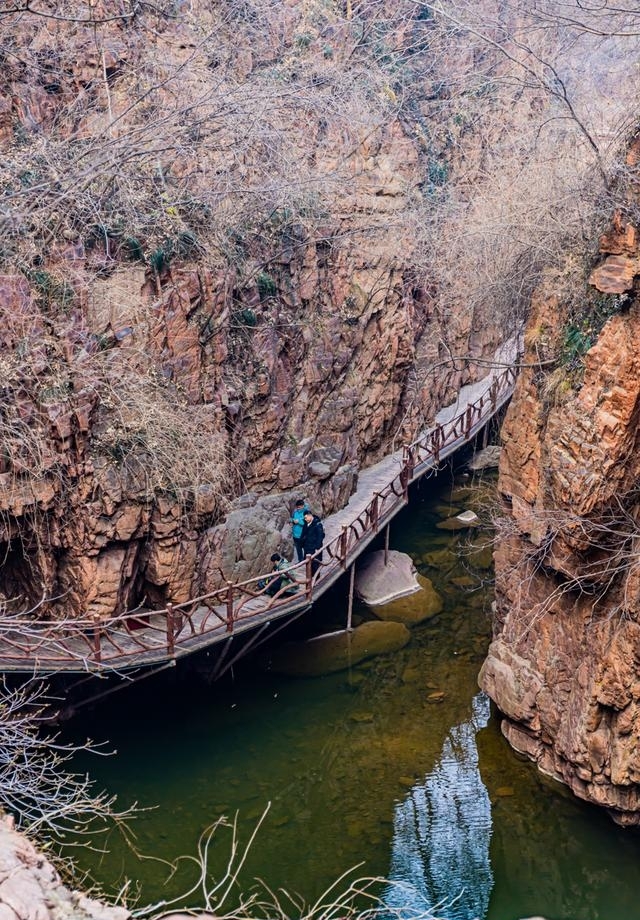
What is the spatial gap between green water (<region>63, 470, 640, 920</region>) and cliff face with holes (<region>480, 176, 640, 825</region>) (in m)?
0.77

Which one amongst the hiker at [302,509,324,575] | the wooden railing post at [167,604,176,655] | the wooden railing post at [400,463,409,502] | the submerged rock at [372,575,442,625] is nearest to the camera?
the wooden railing post at [167,604,176,655]

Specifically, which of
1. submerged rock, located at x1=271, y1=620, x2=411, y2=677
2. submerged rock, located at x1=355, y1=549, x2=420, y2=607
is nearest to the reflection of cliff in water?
submerged rock, located at x1=271, y1=620, x2=411, y2=677

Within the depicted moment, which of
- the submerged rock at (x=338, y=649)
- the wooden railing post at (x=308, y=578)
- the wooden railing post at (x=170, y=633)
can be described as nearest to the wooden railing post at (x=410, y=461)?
the submerged rock at (x=338, y=649)

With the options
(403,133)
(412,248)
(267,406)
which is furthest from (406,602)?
(403,133)

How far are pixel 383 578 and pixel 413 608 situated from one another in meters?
0.96

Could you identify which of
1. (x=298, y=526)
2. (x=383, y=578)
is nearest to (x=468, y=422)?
(x=383, y=578)

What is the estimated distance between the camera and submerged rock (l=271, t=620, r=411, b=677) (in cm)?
1499

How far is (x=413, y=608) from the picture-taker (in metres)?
16.7

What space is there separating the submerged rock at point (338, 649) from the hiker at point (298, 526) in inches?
65.5

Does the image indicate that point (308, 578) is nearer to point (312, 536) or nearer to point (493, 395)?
point (312, 536)

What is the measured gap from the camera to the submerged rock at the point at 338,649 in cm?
1499

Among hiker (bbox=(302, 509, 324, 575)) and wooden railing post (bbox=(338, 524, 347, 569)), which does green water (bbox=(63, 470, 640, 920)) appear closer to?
wooden railing post (bbox=(338, 524, 347, 569))

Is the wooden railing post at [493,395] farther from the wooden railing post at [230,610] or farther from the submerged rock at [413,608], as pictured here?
the wooden railing post at [230,610]

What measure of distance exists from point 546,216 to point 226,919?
1056 centimetres
